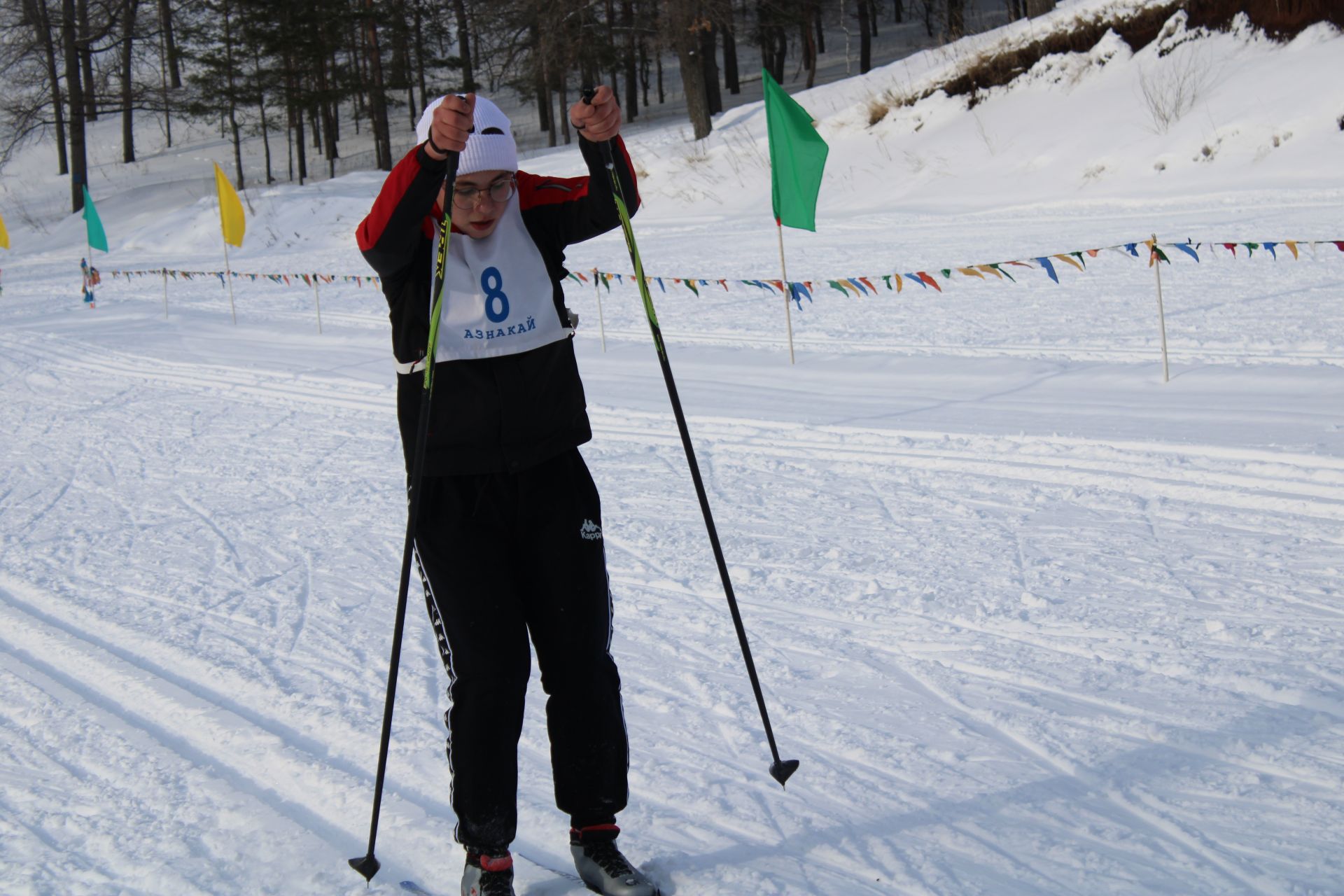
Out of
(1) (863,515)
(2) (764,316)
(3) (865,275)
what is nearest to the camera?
(1) (863,515)

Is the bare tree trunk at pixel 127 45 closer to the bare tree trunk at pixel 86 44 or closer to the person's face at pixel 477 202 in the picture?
the bare tree trunk at pixel 86 44

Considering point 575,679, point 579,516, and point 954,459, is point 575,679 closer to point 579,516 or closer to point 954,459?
point 579,516

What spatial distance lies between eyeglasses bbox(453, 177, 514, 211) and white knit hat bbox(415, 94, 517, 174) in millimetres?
43

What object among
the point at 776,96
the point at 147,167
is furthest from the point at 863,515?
the point at 147,167

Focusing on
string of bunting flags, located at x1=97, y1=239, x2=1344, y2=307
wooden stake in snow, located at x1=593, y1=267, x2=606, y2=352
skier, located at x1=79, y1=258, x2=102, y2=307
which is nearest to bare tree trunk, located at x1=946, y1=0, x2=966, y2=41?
string of bunting flags, located at x1=97, y1=239, x2=1344, y2=307

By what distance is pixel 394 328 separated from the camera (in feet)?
10.2

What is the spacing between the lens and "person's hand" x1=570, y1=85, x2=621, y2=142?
2.99 metres

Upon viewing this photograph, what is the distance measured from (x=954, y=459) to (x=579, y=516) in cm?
492

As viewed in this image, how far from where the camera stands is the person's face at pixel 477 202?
9.67 feet

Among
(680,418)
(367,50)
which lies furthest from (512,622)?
(367,50)

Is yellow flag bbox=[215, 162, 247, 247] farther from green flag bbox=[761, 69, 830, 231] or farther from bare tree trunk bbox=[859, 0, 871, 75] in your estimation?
bare tree trunk bbox=[859, 0, 871, 75]

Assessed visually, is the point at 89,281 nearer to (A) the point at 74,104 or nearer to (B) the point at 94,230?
(B) the point at 94,230

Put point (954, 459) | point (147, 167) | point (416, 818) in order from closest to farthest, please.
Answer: point (416, 818) < point (954, 459) < point (147, 167)

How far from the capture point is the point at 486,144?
115 inches
